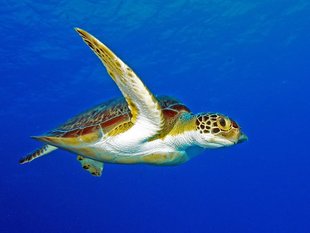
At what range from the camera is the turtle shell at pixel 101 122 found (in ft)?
12.8

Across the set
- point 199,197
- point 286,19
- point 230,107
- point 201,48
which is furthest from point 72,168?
point 199,197

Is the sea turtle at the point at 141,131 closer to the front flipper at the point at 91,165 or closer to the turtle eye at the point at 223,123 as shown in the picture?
the turtle eye at the point at 223,123

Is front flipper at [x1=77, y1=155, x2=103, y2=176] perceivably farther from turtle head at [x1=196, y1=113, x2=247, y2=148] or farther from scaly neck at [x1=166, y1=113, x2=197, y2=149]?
turtle head at [x1=196, y1=113, x2=247, y2=148]

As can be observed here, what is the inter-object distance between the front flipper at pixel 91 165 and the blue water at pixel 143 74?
32.5 ft

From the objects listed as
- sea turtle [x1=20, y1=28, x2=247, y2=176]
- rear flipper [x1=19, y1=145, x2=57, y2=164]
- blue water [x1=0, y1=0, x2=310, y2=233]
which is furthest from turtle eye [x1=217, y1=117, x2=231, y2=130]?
blue water [x1=0, y1=0, x2=310, y2=233]

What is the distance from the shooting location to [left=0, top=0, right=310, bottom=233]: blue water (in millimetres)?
15070

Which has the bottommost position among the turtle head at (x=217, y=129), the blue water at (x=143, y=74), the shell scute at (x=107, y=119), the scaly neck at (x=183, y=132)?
the turtle head at (x=217, y=129)

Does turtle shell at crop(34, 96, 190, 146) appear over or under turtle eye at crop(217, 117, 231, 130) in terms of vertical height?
over

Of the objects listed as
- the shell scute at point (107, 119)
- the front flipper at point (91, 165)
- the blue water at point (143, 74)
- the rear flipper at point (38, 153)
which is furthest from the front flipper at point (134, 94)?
the blue water at point (143, 74)

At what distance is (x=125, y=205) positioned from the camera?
71.8m

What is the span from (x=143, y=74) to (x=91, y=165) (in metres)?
16.6

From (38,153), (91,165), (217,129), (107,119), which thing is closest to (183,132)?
(217,129)

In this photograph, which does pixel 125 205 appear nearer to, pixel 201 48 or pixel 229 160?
pixel 229 160

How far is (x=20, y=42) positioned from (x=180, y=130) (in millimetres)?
13739
